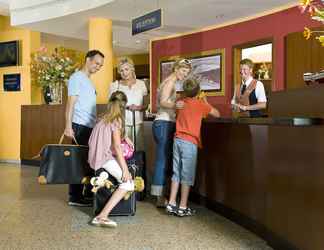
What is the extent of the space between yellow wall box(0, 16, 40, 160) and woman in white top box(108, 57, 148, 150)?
5332mm

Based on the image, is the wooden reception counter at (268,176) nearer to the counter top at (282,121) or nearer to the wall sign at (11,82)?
the counter top at (282,121)

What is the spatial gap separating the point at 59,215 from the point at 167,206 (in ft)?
3.28

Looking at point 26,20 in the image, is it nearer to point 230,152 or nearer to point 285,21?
point 285,21

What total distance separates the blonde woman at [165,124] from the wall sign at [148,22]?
1.63 m

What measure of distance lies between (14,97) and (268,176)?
7.65 metres

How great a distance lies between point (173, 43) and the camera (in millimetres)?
10125

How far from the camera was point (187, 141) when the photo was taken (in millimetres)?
4195

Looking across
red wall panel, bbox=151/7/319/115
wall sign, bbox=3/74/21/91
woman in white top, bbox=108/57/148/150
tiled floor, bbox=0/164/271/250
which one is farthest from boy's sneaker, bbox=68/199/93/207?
wall sign, bbox=3/74/21/91

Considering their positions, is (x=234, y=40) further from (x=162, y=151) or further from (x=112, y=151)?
(x=112, y=151)

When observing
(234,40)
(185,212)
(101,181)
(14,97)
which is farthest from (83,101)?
(14,97)

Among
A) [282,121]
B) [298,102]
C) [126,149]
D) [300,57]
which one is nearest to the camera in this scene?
[282,121]

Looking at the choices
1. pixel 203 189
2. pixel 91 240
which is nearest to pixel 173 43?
pixel 203 189

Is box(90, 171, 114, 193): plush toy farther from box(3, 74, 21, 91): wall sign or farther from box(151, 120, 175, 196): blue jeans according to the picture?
box(3, 74, 21, 91): wall sign

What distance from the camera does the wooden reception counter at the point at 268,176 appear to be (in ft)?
8.80
